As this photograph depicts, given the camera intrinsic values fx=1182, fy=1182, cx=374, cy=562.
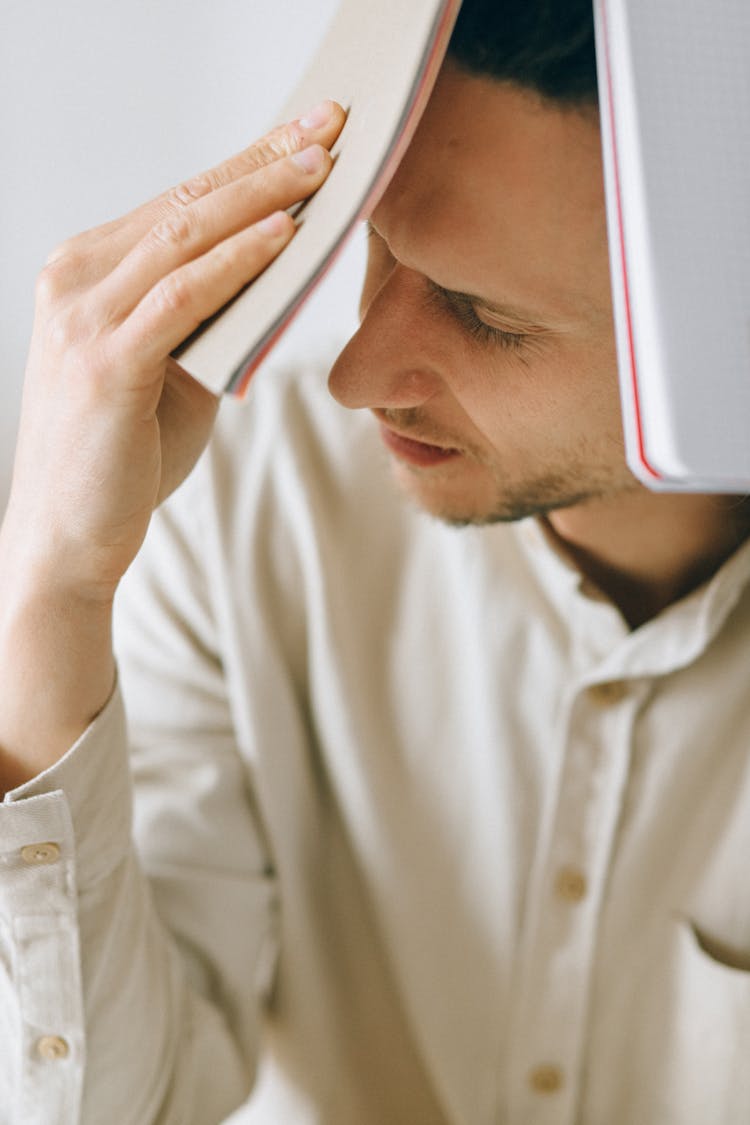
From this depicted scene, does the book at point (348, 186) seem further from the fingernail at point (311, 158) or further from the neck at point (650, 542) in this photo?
the neck at point (650, 542)

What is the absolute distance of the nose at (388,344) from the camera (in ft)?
2.40

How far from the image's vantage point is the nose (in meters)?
0.73

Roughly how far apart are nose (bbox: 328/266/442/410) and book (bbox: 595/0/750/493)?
23 centimetres

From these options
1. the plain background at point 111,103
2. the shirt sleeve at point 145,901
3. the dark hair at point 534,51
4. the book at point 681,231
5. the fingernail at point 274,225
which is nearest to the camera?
the book at point 681,231

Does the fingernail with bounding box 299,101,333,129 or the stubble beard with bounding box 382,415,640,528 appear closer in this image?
the fingernail with bounding box 299,101,333,129

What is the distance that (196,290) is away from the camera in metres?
0.59

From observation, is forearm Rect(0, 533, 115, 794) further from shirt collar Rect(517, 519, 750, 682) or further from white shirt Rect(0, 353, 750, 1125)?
shirt collar Rect(517, 519, 750, 682)

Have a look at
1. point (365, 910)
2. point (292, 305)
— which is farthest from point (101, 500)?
point (365, 910)

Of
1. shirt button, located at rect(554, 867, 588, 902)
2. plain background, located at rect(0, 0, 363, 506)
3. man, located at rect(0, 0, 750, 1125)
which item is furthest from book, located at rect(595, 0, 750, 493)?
plain background, located at rect(0, 0, 363, 506)

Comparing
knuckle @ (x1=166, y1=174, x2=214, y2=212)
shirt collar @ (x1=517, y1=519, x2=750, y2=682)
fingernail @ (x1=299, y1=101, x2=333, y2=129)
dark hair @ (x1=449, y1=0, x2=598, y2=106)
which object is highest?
dark hair @ (x1=449, y1=0, x2=598, y2=106)

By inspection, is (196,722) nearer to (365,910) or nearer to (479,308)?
(365,910)

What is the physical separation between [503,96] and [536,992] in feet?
2.30

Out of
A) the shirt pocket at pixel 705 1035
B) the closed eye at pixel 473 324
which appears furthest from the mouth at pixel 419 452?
the shirt pocket at pixel 705 1035

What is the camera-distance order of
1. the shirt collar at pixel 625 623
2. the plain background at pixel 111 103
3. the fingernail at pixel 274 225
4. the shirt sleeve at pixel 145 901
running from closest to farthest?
the fingernail at pixel 274 225 → the shirt sleeve at pixel 145 901 → the shirt collar at pixel 625 623 → the plain background at pixel 111 103
